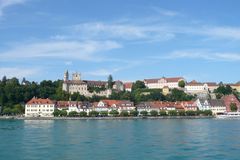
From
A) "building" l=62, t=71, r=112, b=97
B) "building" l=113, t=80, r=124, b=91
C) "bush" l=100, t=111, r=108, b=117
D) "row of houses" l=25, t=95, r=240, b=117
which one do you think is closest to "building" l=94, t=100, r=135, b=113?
"row of houses" l=25, t=95, r=240, b=117

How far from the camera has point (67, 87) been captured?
9894 centimetres

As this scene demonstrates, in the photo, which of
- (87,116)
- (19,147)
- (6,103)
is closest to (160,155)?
(19,147)

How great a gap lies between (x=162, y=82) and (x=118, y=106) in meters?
35.2

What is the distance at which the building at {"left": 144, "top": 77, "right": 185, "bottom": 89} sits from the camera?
364 ft

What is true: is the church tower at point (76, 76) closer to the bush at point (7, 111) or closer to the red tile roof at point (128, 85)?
the red tile roof at point (128, 85)

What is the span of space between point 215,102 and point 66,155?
230 ft

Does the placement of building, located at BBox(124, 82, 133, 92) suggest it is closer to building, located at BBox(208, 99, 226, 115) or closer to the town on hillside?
the town on hillside

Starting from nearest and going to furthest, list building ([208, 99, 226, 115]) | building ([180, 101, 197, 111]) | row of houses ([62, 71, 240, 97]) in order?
building ([180, 101, 197, 111]) < building ([208, 99, 226, 115]) < row of houses ([62, 71, 240, 97])

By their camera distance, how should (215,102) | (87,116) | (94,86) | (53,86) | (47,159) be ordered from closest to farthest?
(47,159) → (87,116) → (215,102) → (53,86) → (94,86)

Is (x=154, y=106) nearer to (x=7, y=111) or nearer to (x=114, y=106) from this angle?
(x=114, y=106)

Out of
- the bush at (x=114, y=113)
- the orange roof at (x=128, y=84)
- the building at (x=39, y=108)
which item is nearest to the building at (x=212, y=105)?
the bush at (x=114, y=113)

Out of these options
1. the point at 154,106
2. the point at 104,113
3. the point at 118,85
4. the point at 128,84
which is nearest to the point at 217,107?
the point at 154,106

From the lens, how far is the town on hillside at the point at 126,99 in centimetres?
7781

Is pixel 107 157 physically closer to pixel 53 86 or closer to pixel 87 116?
pixel 87 116
